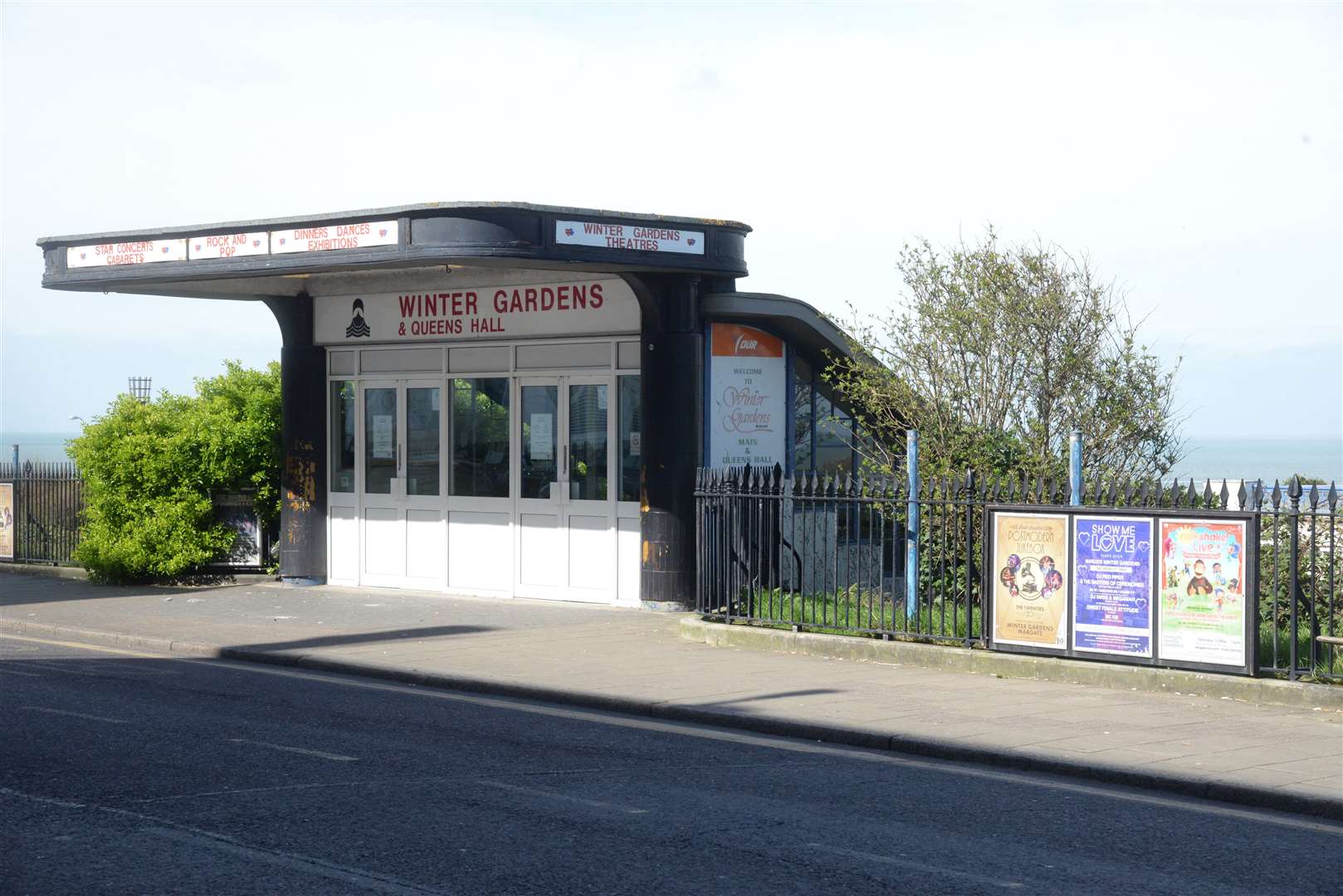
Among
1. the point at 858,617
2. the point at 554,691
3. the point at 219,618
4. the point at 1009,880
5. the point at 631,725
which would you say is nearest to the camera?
the point at 1009,880

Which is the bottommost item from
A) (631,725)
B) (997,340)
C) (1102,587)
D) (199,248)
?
(631,725)

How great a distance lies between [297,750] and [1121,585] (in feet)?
21.2

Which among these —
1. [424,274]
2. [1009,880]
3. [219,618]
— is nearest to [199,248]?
[424,274]

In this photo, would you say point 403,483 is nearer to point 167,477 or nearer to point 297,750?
point 167,477

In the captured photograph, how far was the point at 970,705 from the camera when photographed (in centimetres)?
1121

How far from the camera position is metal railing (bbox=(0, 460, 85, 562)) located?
22609 mm

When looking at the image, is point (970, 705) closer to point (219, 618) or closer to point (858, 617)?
point (858, 617)

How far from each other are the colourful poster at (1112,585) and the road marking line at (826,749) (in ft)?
9.66

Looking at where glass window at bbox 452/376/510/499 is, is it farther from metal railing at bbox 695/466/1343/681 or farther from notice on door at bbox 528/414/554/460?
metal railing at bbox 695/466/1343/681

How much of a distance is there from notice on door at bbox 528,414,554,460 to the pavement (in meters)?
1.79

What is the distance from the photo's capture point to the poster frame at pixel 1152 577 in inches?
442

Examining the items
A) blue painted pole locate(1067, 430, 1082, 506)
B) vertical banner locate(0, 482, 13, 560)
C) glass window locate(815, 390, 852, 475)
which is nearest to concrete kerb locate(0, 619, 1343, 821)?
blue painted pole locate(1067, 430, 1082, 506)

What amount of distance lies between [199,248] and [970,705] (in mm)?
10929


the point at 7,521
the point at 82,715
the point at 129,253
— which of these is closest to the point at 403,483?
the point at 129,253
